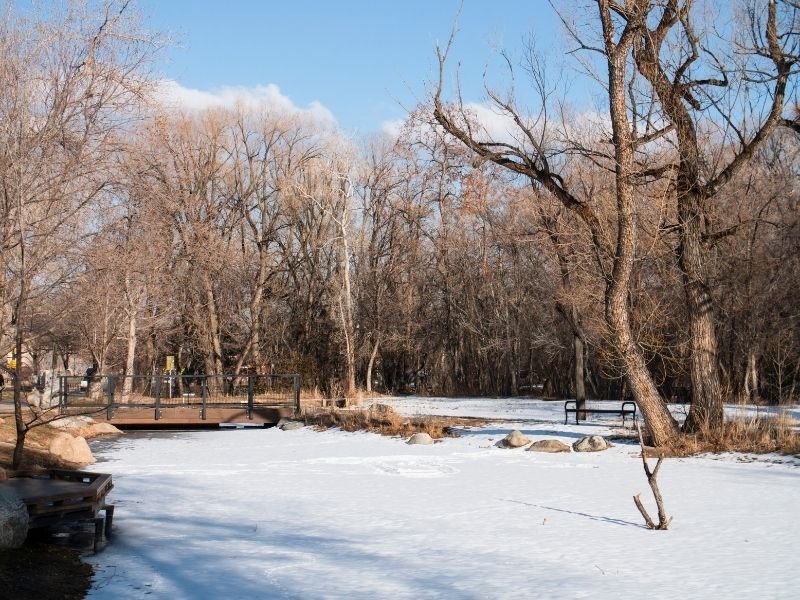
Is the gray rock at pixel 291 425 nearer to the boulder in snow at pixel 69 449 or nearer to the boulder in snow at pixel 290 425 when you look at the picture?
the boulder in snow at pixel 290 425

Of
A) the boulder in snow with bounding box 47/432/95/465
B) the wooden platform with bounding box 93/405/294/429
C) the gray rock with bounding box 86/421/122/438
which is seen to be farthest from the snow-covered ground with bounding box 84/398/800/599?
the wooden platform with bounding box 93/405/294/429

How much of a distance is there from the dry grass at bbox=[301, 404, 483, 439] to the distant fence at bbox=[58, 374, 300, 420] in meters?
1.97

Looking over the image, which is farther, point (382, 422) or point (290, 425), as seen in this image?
point (290, 425)

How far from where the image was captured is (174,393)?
40.8 metres

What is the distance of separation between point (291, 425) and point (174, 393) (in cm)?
1790

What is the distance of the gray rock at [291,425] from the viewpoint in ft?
79.9

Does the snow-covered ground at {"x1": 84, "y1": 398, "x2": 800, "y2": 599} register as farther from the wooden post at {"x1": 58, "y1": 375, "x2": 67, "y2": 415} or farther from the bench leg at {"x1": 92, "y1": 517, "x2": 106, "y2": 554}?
the wooden post at {"x1": 58, "y1": 375, "x2": 67, "y2": 415}

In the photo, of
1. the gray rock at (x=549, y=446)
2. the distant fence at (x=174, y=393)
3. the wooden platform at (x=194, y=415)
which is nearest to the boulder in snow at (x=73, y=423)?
the distant fence at (x=174, y=393)

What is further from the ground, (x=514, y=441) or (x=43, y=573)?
(x=514, y=441)

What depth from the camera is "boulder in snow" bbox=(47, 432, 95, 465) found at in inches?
625

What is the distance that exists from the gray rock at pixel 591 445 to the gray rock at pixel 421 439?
138 inches

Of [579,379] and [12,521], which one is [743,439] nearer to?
[579,379]

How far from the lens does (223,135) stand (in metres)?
43.9

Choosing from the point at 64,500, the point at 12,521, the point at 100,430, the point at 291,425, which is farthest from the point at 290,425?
the point at 12,521
